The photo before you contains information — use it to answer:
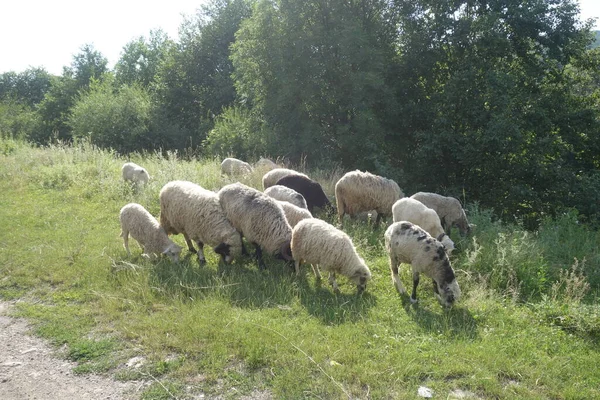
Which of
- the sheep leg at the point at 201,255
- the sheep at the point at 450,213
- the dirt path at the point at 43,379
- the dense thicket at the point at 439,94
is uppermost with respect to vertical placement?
the dense thicket at the point at 439,94

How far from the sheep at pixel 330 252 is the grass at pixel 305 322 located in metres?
0.29

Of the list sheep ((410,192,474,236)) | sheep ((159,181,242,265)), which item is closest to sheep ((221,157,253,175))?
sheep ((159,181,242,265))

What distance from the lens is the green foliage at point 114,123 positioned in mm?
26484

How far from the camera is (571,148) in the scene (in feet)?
51.6

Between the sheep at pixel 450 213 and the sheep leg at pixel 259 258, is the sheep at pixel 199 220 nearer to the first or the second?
the sheep leg at pixel 259 258

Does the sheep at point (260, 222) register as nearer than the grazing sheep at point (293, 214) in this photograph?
Yes

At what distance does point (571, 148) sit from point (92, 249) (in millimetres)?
16066

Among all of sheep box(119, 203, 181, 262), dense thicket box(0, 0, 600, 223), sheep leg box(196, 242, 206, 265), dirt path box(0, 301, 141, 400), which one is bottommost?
dirt path box(0, 301, 141, 400)

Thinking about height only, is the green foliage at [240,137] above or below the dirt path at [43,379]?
above

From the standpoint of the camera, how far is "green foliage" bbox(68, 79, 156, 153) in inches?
1043

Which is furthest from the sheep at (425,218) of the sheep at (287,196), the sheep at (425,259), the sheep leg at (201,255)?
the sheep leg at (201,255)

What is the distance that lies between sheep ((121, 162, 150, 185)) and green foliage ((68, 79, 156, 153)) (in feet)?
47.6

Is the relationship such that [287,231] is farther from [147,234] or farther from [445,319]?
[445,319]

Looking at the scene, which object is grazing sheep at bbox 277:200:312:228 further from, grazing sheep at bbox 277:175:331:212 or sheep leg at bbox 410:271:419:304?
sheep leg at bbox 410:271:419:304
